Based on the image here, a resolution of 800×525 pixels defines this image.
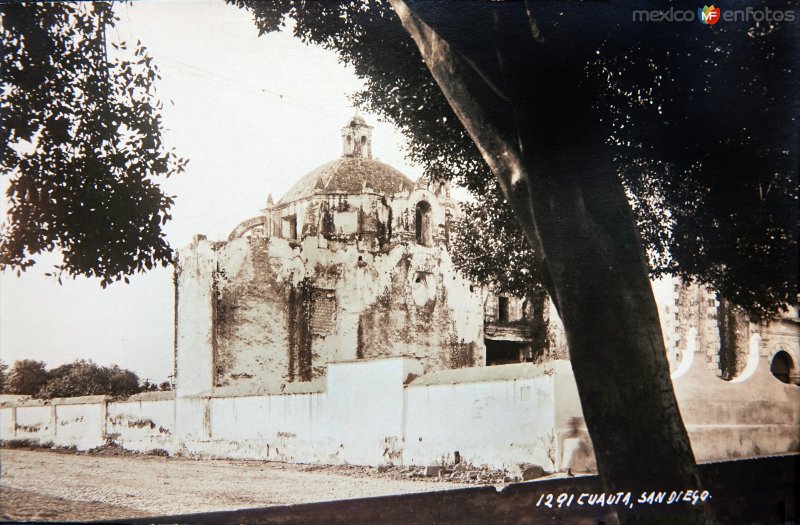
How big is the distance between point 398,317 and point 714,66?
16.1 feet

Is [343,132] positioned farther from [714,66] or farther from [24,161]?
[714,66]

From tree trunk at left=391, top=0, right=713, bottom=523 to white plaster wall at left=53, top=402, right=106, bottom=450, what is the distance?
197 inches

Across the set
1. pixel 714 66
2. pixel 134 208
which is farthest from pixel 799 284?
pixel 134 208

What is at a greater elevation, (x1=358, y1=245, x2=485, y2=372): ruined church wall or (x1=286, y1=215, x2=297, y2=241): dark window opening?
(x1=286, y1=215, x2=297, y2=241): dark window opening

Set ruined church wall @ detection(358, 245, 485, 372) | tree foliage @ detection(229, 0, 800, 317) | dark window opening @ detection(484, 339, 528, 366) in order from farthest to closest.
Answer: dark window opening @ detection(484, 339, 528, 366) < ruined church wall @ detection(358, 245, 485, 372) < tree foliage @ detection(229, 0, 800, 317)

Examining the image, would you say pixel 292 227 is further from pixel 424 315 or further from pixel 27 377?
pixel 27 377

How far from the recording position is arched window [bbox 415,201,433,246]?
9.32 m

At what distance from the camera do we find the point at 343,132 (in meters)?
6.95

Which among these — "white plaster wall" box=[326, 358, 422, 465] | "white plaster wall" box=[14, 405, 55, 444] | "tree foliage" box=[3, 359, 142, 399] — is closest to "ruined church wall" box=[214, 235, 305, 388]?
"white plaster wall" box=[326, 358, 422, 465]

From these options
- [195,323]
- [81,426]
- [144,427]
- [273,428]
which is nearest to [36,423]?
[81,426]

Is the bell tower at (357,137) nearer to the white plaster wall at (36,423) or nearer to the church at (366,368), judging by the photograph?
the church at (366,368)

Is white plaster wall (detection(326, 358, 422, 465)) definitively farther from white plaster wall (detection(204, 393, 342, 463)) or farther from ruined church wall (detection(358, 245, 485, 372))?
ruined church wall (detection(358, 245, 485, 372))

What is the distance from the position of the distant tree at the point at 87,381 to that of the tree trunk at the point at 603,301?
4.11 metres

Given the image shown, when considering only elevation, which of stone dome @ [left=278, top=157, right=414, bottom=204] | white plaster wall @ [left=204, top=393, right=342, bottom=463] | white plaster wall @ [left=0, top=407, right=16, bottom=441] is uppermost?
stone dome @ [left=278, top=157, right=414, bottom=204]
